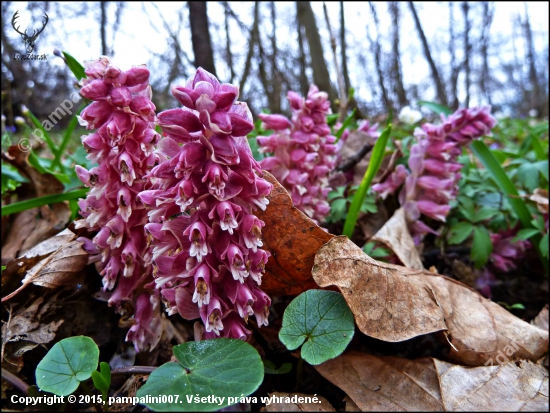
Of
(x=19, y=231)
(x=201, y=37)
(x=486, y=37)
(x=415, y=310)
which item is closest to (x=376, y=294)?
(x=415, y=310)

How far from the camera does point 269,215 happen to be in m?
1.29

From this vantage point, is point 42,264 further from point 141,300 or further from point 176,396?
point 176,396

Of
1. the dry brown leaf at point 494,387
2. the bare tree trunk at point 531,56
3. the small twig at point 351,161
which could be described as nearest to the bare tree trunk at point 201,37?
the small twig at point 351,161

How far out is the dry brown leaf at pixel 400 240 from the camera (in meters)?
1.63

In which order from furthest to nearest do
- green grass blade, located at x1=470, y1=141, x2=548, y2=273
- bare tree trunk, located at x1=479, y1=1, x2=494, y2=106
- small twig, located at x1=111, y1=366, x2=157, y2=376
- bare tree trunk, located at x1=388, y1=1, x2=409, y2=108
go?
bare tree trunk, located at x1=479, y1=1, x2=494, y2=106 → bare tree trunk, located at x1=388, y1=1, x2=409, y2=108 → green grass blade, located at x1=470, y1=141, x2=548, y2=273 → small twig, located at x1=111, y1=366, x2=157, y2=376

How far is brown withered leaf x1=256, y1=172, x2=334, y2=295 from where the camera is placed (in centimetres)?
126

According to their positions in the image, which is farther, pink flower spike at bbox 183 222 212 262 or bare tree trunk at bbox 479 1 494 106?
bare tree trunk at bbox 479 1 494 106

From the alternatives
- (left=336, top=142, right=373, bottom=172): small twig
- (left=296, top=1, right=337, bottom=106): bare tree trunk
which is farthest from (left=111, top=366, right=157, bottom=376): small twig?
(left=296, top=1, right=337, bottom=106): bare tree trunk

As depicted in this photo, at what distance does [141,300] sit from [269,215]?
51 cm

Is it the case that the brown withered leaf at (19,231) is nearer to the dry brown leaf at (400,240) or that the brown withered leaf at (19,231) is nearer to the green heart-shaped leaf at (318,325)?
the green heart-shaped leaf at (318,325)

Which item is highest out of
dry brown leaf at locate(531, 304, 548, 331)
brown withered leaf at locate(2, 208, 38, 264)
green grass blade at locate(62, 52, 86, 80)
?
green grass blade at locate(62, 52, 86, 80)

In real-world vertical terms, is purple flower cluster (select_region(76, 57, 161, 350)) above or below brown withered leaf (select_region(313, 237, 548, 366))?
above

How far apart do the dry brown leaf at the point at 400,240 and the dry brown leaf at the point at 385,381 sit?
48 centimetres

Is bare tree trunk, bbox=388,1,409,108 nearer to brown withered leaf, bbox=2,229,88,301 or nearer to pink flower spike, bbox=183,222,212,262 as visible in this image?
brown withered leaf, bbox=2,229,88,301
